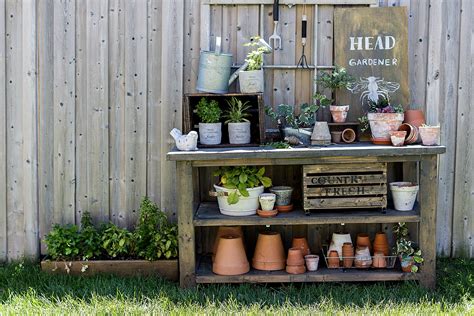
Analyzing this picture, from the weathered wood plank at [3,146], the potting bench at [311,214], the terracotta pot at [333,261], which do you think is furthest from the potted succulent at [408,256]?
the weathered wood plank at [3,146]

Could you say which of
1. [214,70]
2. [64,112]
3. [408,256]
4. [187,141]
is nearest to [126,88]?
[64,112]

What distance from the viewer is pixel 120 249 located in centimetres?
487

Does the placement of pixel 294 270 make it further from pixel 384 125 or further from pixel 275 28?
pixel 275 28

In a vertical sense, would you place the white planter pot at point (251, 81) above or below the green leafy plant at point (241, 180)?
above

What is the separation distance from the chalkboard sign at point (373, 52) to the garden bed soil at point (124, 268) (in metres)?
1.70

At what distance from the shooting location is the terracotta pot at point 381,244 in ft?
15.8

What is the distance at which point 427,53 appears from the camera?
5.03 metres

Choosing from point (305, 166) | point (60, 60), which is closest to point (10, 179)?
point (60, 60)

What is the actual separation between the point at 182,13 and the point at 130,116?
0.83m

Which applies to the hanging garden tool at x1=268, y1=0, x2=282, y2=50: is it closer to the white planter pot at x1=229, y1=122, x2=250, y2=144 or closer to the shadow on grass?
the white planter pot at x1=229, y1=122, x2=250, y2=144

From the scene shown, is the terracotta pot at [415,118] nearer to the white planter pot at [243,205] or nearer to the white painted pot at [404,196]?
the white painted pot at [404,196]

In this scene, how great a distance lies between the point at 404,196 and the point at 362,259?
513 millimetres

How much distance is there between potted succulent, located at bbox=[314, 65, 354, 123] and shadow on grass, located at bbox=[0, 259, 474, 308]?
3.82 feet

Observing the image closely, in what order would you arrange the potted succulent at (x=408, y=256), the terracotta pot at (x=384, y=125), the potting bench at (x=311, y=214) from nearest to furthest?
the potting bench at (x=311, y=214)
the potted succulent at (x=408, y=256)
the terracotta pot at (x=384, y=125)
